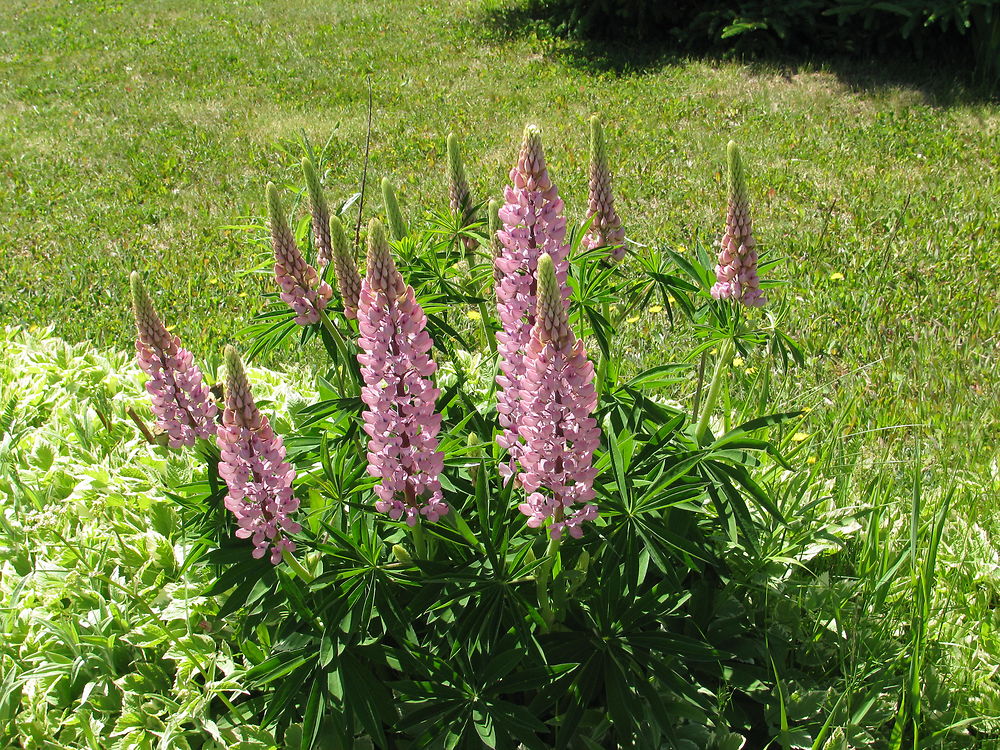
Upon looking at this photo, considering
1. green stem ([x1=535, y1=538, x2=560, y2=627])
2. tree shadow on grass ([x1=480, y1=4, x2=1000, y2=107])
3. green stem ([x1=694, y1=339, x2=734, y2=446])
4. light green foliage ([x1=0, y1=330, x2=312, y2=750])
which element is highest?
tree shadow on grass ([x1=480, y1=4, x2=1000, y2=107])

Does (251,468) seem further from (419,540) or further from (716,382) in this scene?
(716,382)

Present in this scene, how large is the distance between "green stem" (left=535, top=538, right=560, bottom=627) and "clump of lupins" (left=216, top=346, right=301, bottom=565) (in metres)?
0.65

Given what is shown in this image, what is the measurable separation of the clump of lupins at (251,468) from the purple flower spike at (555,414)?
610mm

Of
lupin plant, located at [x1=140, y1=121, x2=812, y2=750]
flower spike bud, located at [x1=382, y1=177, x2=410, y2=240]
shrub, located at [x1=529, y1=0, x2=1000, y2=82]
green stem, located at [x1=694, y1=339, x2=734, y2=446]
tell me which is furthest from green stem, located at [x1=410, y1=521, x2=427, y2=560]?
shrub, located at [x1=529, y1=0, x2=1000, y2=82]

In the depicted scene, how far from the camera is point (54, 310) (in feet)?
20.7

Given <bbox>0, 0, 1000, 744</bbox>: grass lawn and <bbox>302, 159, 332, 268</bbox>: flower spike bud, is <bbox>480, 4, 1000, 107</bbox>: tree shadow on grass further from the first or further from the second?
<bbox>302, 159, 332, 268</bbox>: flower spike bud

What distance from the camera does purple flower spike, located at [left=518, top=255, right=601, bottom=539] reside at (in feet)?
5.40

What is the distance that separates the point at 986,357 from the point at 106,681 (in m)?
4.77

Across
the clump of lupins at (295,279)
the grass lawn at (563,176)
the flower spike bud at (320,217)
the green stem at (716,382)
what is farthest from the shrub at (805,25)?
the clump of lupins at (295,279)

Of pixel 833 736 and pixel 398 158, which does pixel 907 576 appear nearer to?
pixel 833 736

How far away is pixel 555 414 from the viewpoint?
176 centimetres

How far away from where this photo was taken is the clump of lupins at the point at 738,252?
93.0 inches

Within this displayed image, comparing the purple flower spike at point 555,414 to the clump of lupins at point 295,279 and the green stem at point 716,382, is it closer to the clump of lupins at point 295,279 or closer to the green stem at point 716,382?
the green stem at point 716,382

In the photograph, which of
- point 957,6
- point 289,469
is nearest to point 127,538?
point 289,469
